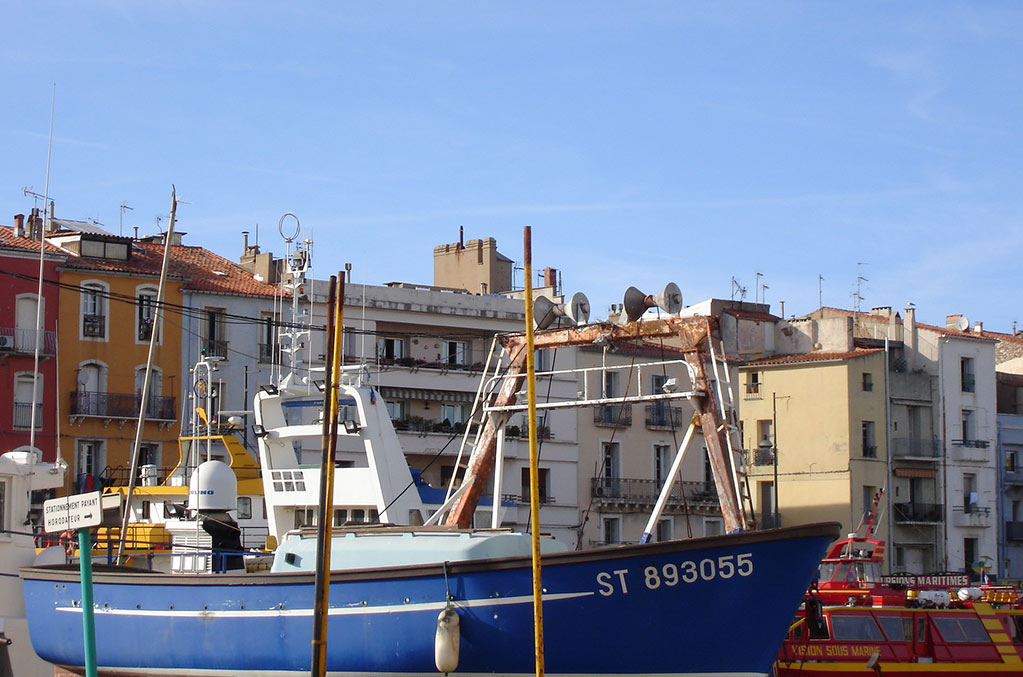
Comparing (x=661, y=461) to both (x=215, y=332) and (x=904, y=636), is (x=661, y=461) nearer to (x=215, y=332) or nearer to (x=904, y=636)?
(x=215, y=332)

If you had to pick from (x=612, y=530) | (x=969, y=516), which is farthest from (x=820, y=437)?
(x=612, y=530)

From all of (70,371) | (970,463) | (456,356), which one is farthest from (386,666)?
(970,463)

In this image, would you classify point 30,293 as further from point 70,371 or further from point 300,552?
point 300,552

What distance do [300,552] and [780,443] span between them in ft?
140

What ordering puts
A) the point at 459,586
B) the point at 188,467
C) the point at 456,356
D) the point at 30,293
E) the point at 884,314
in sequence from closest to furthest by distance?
the point at 459,586, the point at 188,467, the point at 30,293, the point at 456,356, the point at 884,314

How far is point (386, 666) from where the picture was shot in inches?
762

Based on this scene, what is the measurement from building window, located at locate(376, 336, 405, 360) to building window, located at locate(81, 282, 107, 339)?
9485mm

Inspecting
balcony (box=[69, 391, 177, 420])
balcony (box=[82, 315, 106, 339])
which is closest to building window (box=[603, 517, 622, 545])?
balcony (box=[69, 391, 177, 420])

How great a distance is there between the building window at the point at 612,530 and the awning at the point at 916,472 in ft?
41.0

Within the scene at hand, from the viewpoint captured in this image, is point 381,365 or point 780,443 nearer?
point 381,365

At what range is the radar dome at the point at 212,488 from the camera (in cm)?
2456

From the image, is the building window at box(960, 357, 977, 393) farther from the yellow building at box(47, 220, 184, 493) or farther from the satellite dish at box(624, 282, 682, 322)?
the satellite dish at box(624, 282, 682, 322)

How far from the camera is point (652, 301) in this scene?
23328 millimetres

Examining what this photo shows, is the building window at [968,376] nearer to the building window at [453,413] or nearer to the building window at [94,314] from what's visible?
the building window at [453,413]
